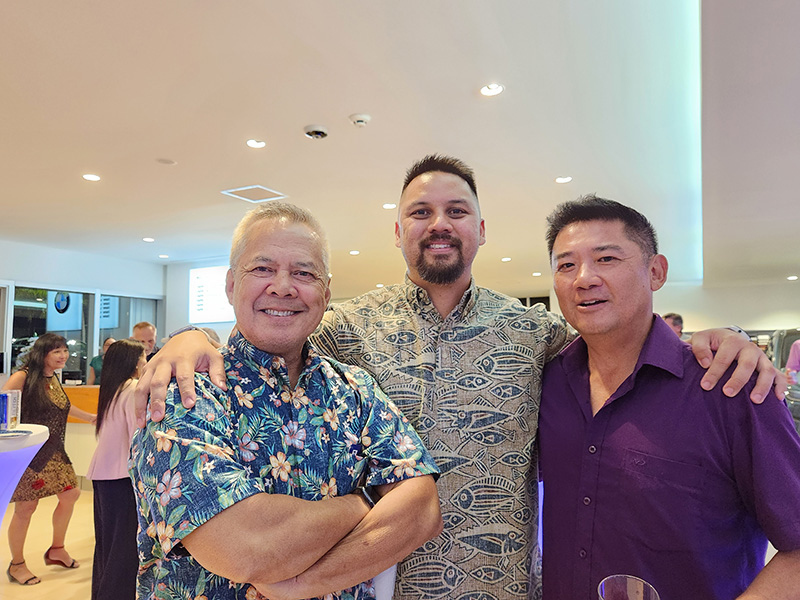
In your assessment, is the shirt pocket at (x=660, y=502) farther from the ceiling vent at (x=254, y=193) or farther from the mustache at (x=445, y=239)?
the ceiling vent at (x=254, y=193)

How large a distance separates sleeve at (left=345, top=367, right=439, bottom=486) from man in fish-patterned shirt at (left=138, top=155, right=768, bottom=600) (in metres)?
0.24

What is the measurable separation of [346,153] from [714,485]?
4.39 meters

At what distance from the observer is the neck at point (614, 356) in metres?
1.52

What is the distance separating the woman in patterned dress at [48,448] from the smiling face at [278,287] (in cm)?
416

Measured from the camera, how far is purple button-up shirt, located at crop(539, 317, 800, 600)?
1.26 metres

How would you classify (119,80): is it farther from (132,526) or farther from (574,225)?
(574,225)

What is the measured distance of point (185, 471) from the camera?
1.00 m

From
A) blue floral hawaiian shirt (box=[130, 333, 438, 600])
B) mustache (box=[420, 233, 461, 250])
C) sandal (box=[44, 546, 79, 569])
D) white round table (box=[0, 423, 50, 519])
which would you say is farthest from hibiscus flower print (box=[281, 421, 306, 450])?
sandal (box=[44, 546, 79, 569])

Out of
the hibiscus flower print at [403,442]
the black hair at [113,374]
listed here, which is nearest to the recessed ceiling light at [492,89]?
the black hair at [113,374]

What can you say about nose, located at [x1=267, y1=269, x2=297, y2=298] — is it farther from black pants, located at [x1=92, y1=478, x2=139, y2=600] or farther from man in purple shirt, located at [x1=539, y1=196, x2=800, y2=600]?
black pants, located at [x1=92, y1=478, x2=139, y2=600]

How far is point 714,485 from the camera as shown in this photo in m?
1.33

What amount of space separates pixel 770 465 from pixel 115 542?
325 cm

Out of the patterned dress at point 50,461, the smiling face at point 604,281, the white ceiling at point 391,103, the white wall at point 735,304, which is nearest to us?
the smiling face at point 604,281

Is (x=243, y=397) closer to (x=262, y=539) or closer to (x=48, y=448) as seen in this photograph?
(x=262, y=539)
